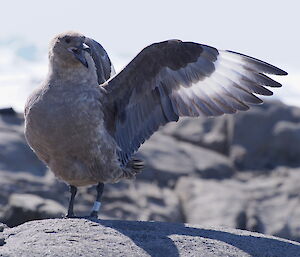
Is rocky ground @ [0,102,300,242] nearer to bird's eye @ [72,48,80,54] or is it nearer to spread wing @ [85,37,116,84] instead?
spread wing @ [85,37,116,84]

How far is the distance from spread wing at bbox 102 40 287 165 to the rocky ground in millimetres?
3364

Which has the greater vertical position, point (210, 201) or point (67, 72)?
point (67, 72)

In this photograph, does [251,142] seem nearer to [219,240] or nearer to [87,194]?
[87,194]

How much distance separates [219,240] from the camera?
8.05m

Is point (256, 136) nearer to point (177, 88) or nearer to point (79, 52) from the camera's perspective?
point (177, 88)

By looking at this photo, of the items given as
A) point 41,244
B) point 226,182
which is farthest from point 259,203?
point 41,244

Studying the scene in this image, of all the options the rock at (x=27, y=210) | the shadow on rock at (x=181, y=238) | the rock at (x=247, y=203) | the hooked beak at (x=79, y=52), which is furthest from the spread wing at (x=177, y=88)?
the rock at (x=247, y=203)

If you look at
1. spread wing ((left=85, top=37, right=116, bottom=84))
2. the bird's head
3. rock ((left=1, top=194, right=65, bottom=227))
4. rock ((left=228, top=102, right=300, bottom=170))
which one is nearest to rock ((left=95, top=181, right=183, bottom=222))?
rock ((left=1, top=194, right=65, bottom=227))

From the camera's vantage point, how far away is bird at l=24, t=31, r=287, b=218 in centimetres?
882

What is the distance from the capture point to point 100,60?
33.4 feet

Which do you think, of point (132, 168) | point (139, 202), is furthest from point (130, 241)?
point (139, 202)

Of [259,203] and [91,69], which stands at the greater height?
[91,69]

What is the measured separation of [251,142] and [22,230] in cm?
885

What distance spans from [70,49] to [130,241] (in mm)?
2018
